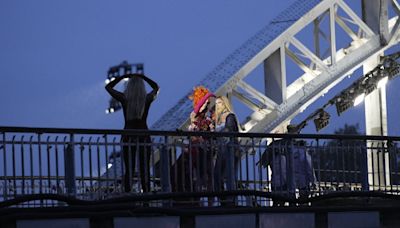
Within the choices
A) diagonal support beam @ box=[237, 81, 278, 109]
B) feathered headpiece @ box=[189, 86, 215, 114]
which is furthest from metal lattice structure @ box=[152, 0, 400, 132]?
feathered headpiece @ box=[189, 86, 215, 114]

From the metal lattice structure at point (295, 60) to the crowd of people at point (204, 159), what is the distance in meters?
15.6

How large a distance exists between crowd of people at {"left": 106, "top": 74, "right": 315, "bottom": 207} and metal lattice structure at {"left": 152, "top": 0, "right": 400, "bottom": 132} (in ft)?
51.3

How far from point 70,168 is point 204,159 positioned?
203 cm

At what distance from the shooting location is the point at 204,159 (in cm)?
1998

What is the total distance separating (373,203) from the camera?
810 inches

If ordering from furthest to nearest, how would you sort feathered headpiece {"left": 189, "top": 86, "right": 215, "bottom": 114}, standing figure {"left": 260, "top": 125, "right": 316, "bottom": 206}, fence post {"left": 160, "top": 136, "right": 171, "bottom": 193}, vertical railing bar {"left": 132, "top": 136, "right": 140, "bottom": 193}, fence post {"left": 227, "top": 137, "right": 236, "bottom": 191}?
feathered headpiece {"left": 189, "top": 86, "right": 215, "bottom": 114} < standing figure {"left": 260, "top": 125, "right": 316, "bottom": 206} < fence post {"left": 227, "top": 137, "right": 236, "bottom": 191} < fence post {"left": 160, "top": 136, "right": 171, "bottom": 193} < vertical railing bar {"left": 132, "top": 136, "right": 140, "bottom": 193}

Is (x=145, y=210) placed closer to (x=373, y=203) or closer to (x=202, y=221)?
(x=202, y=221)

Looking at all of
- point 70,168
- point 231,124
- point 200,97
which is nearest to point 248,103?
point 200,97

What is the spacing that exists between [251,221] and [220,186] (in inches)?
71.1

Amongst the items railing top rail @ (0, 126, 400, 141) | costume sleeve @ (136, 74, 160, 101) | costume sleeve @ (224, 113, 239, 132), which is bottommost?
railing top rail @ (0, 126, 400, 141)

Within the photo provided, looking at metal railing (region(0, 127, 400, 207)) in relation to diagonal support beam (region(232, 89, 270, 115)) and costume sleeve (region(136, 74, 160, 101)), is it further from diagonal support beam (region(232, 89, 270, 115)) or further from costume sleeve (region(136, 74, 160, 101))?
diagonal support beam (region(232, 89, 270, 115))

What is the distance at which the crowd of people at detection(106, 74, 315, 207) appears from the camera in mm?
19609

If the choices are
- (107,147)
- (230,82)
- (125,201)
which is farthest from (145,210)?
(230,82)

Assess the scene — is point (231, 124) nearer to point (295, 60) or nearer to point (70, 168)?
point (70, 168)
